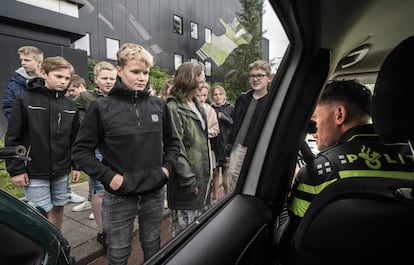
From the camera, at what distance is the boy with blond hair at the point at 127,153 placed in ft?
5.15

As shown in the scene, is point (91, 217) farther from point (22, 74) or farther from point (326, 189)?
point (326, 189)

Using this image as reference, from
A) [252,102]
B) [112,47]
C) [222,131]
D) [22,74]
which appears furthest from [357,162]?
[112,47]

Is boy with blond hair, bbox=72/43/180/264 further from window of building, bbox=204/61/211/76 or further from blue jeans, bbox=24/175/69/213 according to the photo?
blue jeans, bbox=24/175/69/213

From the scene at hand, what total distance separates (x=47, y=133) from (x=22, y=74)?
0.48 m

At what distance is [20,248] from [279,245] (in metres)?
1.22

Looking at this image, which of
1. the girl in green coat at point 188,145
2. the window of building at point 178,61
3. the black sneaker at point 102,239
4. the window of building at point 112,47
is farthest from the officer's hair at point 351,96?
the black sneaker at point 102,239

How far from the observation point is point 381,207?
2.93 feet

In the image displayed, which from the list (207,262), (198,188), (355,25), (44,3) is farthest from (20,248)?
(355,25)

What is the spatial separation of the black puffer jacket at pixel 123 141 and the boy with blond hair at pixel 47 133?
54 centimetres

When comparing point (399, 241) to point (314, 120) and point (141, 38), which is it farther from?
point (141, 38)

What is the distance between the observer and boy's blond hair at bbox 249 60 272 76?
1.83 metres

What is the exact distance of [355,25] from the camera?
157 cm

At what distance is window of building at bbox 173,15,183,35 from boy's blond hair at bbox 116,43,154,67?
1.28 ft

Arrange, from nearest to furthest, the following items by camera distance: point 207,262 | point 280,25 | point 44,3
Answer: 1. point 207,262
2. point 44,3
3. point 280,25
